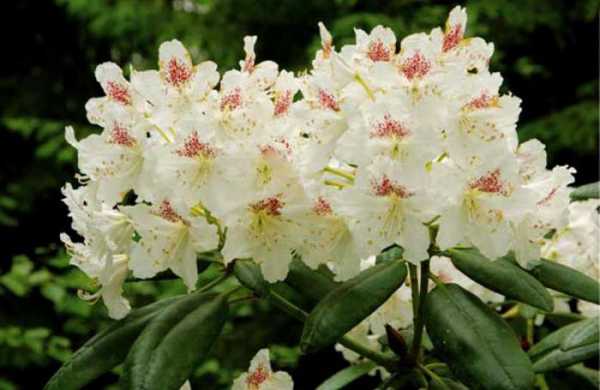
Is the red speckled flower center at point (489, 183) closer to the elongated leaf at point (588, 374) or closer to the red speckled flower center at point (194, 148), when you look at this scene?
the red speckled flower center at point (194, 148)

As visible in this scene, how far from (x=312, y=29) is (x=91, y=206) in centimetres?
273

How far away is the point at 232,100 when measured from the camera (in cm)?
93

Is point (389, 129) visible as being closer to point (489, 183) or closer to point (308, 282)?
point (489, 183)

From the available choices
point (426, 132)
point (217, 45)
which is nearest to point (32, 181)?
point (217, 45)

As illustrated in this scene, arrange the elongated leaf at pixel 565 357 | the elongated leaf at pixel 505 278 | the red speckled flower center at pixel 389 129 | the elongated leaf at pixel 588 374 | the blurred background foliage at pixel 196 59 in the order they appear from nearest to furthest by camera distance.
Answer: the red speckled flower center at pixel 389 129, the elongated leaf at pixel 505 278, the elongated leaf at pixel 565 357, the elongated leaf at pixel 588 374, the blurred background foliage at pixel 196 59

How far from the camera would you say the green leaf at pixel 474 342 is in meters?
0.91

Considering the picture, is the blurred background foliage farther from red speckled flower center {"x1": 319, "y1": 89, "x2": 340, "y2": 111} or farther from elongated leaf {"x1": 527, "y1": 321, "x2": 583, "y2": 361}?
red speckled flower center {"x1": 319, "y1": 89, "x2": 340, "y2": 111}

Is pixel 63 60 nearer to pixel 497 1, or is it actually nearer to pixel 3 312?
pixel 3 312

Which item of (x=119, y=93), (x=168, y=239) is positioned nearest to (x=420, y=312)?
(x=168, y=239)

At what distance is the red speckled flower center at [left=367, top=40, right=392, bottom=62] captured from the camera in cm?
93

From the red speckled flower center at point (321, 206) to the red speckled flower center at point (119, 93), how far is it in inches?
9.1

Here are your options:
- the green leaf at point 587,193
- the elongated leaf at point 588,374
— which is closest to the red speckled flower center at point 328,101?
the green leaf at point 587,193

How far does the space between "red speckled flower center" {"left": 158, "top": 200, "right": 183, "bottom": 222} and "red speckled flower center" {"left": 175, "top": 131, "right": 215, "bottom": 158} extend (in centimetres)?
6

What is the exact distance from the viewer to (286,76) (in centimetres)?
97
